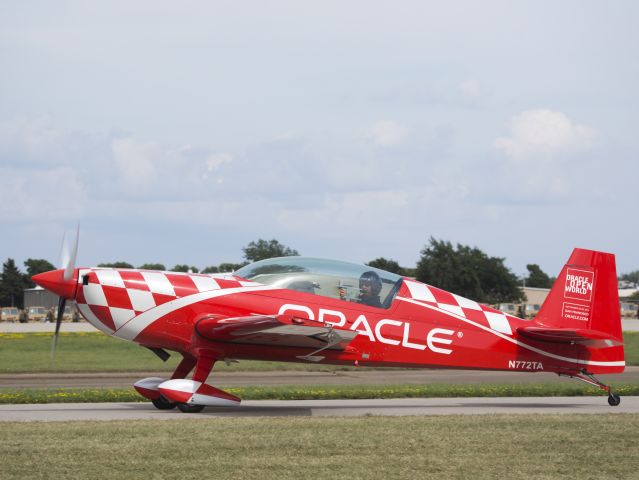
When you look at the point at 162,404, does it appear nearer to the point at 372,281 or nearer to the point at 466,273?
the point at 372,281

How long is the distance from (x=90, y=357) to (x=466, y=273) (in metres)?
49.2

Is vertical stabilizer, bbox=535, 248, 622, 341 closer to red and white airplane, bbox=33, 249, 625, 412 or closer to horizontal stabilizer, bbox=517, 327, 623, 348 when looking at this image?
red and white airplane, bbox=33, 249, 625, 412

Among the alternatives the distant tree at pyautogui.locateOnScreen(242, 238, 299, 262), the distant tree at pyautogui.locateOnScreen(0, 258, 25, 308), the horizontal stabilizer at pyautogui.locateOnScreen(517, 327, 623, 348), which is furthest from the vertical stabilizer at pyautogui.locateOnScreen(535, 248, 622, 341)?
the distant tree at pyautogui.locateOnScreen(0, 258, 25, 308)

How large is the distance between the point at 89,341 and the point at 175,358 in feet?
26.2

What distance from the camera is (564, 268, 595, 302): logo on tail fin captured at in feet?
43.3

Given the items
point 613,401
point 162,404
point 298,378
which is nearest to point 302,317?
point 162,404

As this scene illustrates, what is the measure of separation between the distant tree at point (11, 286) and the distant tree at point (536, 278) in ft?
228

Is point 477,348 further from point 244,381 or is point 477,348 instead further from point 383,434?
point 244,381

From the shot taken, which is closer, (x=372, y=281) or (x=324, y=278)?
(x=324, y=278)

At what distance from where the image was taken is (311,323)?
1122 cm

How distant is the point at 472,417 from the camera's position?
10.7 m

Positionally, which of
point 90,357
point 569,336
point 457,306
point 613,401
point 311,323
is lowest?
point 90,357

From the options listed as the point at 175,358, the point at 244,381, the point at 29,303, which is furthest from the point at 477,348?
the point at 29,303

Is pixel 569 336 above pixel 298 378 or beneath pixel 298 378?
above
